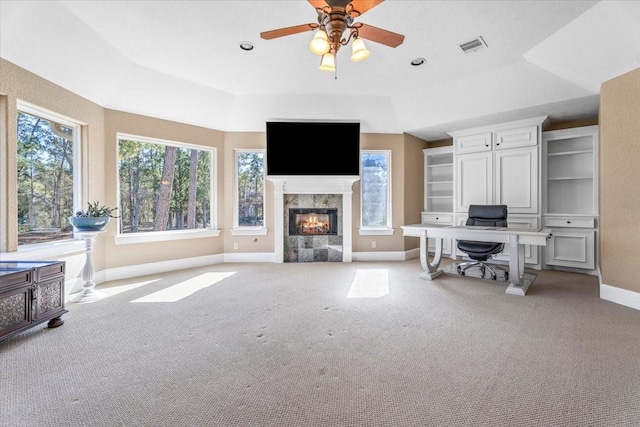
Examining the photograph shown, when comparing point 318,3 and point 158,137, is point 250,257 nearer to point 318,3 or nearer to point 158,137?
point 158,137

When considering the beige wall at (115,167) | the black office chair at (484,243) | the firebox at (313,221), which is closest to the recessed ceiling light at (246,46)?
the beige wall at (115,167)

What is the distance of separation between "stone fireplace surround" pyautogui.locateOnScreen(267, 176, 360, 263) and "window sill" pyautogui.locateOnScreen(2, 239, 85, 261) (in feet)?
9.26

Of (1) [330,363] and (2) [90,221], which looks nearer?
(1) [330,363]

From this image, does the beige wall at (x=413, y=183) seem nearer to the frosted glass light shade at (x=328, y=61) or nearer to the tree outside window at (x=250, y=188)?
the tree outside window at (x=250, y=188)

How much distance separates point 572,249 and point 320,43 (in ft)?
16.2

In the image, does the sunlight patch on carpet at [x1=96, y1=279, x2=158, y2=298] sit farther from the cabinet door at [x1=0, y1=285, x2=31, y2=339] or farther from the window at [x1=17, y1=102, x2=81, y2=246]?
the cabinet door at [x1=0, y1=285, x2=31, y2=339]

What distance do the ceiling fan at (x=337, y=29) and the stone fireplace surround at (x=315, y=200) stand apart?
119 inches

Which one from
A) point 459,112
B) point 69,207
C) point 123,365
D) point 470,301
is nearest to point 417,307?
point 470,301

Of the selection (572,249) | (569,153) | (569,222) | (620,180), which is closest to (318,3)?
(620,180)

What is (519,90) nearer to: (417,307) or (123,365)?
(417,307)

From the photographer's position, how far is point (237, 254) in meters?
5.30

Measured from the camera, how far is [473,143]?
5039mm

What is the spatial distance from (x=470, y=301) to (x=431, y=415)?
201 centimetres

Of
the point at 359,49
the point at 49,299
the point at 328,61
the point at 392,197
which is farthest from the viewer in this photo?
the point at 392,197
